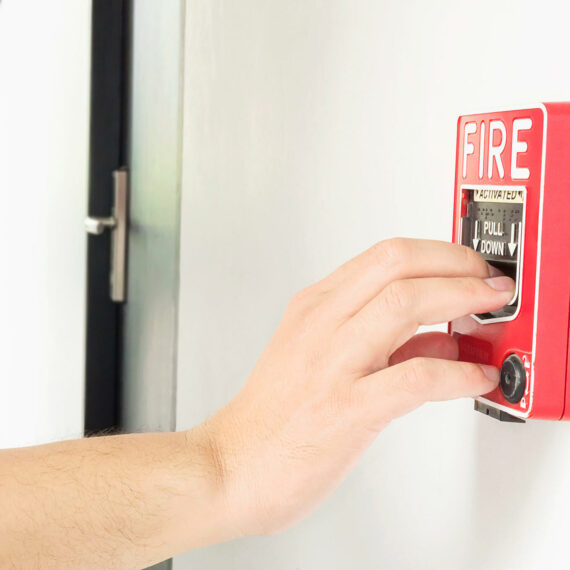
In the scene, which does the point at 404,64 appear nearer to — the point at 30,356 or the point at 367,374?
the point at 367,374

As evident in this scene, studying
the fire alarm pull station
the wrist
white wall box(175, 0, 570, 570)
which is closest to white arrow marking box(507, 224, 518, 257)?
the fire alarm pull station

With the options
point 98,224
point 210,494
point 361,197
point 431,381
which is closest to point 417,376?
point 431,381

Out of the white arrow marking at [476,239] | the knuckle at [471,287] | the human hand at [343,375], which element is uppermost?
the white arrow marking at [476,239]

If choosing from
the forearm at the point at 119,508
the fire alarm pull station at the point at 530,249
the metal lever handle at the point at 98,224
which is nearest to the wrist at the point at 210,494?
the forearm at the point at 119,508

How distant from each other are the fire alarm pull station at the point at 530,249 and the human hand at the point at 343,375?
18 millimetres

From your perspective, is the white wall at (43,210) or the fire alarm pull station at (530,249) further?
the white wall at (43,210)

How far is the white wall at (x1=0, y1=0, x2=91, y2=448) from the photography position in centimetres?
205

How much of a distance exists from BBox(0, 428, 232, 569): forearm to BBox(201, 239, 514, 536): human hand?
2 centimetres

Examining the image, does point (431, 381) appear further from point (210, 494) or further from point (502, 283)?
point (210, 494)

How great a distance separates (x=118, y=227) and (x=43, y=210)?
0.33 metres

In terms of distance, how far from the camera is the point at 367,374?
0.57 m

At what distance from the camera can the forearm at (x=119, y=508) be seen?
65 cm

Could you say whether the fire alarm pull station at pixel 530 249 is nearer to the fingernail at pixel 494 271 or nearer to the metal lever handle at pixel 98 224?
the fingernail at pixel 494 271

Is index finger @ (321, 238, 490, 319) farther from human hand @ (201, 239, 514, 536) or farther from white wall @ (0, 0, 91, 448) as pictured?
white wall @ (0, 0, 91, 448)
